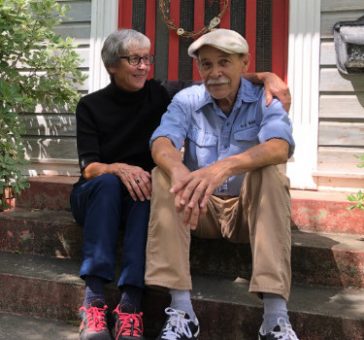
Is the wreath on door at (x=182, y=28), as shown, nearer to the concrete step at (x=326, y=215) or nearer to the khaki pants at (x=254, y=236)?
the concrete step at (x=326, y=215)

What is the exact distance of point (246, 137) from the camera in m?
2.16

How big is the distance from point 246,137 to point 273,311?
766mm

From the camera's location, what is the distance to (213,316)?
6.55 ft

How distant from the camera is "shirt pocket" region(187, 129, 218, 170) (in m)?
2.20

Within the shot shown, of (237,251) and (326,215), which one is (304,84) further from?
(237,251)

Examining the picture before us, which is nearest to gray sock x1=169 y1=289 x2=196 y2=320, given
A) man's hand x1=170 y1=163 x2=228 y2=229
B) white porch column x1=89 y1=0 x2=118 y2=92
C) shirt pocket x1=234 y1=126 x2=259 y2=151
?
man's hand x1=170 y1=163 x2=228 y2=229

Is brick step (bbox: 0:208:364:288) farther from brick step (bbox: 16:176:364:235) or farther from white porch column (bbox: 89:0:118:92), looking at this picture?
white porch column (bbox: 89:0:118:92)

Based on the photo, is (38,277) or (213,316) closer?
(213,316)

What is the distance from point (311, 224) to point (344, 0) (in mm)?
1491

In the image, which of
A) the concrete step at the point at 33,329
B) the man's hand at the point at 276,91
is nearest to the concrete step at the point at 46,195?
the concrete step at the point at 33,329

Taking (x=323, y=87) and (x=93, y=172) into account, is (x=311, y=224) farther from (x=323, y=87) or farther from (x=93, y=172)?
(x=93, y=172)

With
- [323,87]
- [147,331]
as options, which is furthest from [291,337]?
[323,87]

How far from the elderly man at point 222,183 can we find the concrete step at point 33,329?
49cm

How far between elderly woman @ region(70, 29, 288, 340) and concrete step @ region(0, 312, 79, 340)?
215 mm
